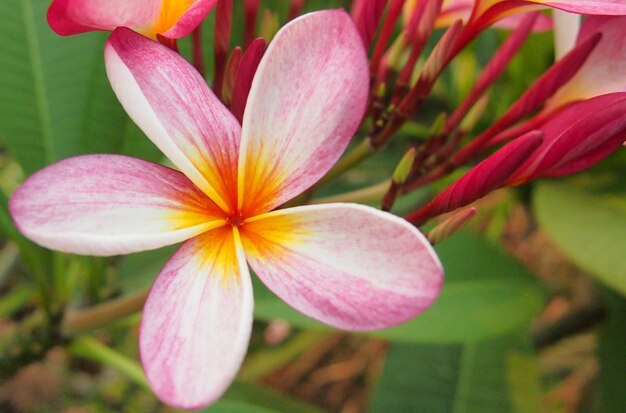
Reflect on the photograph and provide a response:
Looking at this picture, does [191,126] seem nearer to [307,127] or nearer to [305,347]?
[307,127]

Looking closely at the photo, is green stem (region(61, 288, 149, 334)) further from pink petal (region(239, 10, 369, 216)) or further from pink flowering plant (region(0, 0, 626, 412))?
pink petal (region(239, 10, 369, 216))

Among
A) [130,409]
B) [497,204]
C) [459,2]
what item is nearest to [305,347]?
[130,409]

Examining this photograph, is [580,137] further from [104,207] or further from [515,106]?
[104,207]

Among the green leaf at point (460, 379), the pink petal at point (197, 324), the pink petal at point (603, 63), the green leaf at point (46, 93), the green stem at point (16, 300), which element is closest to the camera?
the pink petal at point (197, 324)

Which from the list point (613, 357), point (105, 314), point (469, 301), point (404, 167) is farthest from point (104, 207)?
point (613, 357)

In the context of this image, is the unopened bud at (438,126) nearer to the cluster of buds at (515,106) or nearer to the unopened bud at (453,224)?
the cluster of buds at (515,106)

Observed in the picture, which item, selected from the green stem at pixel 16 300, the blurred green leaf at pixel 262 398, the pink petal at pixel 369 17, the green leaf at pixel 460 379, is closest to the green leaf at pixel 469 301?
the green leaf at pixel 460 379


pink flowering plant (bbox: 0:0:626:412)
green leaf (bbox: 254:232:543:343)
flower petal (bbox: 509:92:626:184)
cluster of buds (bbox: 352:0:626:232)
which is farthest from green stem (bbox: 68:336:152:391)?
flower petal (bbox: 509:92:626:184)
